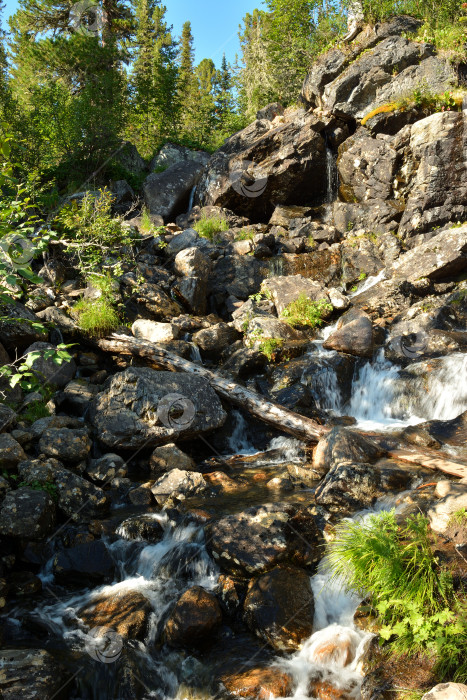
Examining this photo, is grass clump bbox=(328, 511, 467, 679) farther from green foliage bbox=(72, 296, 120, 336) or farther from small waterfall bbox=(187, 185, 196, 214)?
small waterfall bbox=(187, 185, 196, 214)

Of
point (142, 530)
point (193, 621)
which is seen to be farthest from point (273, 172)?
point (193, 621)

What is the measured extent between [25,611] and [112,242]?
29.1 feet

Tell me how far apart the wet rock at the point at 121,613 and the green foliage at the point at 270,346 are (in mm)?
5883

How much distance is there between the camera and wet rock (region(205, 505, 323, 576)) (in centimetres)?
447

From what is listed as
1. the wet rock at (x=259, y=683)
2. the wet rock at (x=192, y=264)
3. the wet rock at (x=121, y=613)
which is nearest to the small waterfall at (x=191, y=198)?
the wet rock at (x=192, y=264)

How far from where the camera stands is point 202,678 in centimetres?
368

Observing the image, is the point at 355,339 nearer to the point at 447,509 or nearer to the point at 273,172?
the point at 447,509

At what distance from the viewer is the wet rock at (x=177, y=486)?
6207 mm

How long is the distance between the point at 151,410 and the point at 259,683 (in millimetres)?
4514

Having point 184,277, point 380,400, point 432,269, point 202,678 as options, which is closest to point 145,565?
point 202,678

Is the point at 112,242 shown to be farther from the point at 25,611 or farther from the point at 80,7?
the point at 80,7

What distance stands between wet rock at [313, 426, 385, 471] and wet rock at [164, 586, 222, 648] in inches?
106

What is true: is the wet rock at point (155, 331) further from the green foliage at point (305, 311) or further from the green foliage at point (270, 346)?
the green foliage at point (305, 311)

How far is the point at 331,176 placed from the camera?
1603 centimetres
